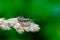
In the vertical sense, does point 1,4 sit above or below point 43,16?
above

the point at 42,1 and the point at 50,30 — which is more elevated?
the point at 42,1

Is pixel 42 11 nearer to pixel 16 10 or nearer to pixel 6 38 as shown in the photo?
pixel 16 10

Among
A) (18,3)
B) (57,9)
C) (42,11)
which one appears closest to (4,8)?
(18,3)

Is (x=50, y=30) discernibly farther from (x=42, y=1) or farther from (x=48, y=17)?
(x=42, y=1)

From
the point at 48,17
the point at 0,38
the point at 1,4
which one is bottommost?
the point at 0,38

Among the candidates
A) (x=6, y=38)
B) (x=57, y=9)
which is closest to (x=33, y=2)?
(x=57, y=9)

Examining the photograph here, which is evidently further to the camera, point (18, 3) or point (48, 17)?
point (18, 3)
